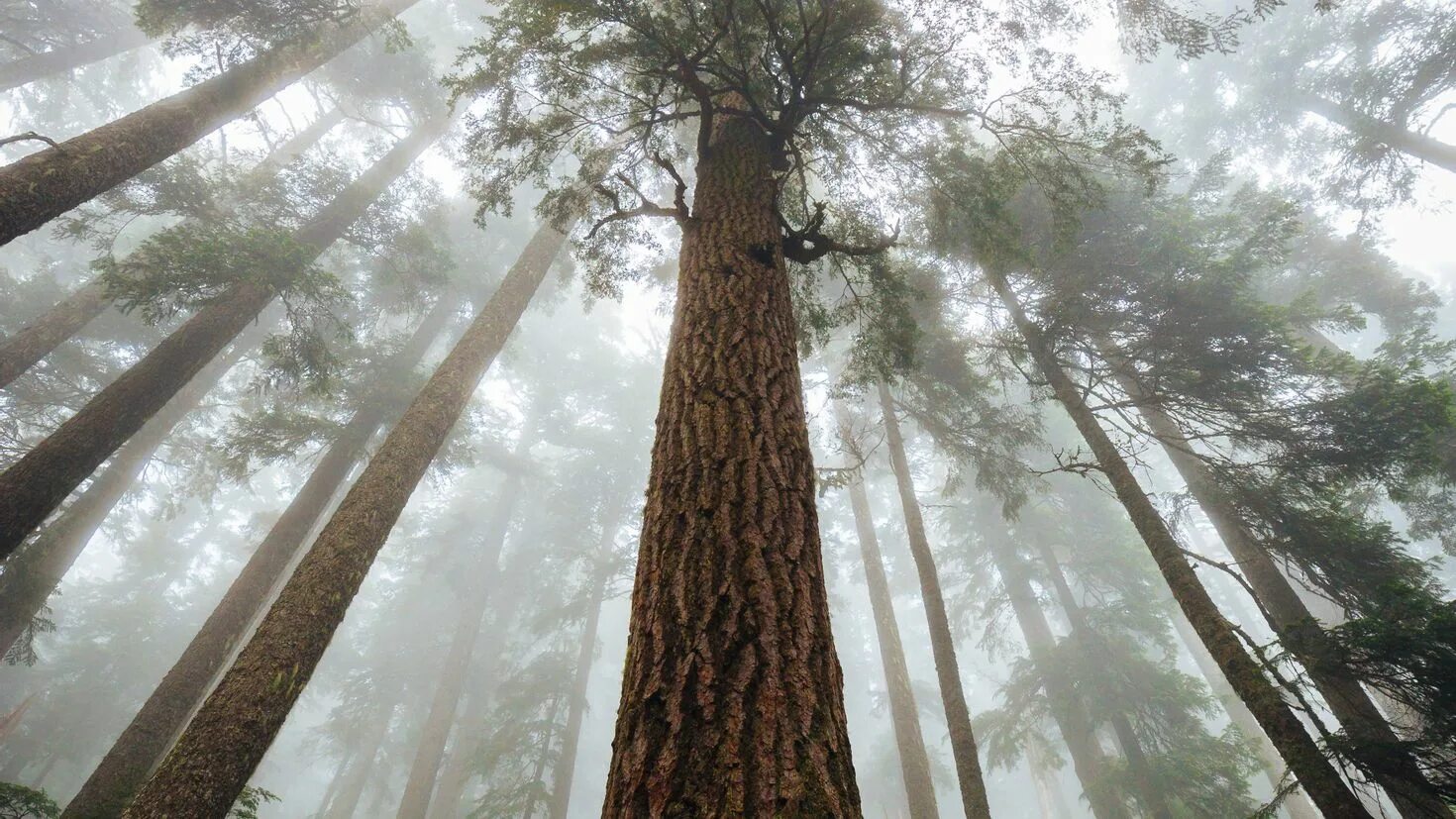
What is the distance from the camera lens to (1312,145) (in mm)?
19656

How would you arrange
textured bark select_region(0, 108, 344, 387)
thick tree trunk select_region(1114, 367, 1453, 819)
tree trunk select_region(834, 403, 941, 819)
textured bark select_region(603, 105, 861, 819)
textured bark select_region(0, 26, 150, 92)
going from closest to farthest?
textured bark select_region(603, 105, 861, 819) → thick tree trunk select_region(1114, 367, 1453, 819) → tree trunk select_region(834, 403, 941, 819) → textured bark select_region(0, 108, 344, 387) → textured bark select_region(0, 26, 150, 92)

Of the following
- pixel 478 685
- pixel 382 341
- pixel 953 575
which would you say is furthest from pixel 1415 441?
pixel 478 685

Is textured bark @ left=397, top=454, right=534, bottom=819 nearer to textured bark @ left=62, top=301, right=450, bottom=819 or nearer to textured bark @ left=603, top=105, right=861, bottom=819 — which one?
textured bark @ left=62, top=301, right=450, bottom=819

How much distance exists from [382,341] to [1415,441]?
17.8 meters

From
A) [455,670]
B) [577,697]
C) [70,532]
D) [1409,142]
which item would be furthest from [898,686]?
[1409,142]

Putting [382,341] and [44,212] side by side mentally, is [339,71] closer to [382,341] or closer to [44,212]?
[382,341]

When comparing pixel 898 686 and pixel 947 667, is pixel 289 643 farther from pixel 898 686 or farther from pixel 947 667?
pixel 898 686

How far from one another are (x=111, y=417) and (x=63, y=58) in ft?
51.3

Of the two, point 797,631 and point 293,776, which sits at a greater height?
point 293,776

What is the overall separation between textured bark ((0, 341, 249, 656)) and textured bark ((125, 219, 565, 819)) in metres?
7.76

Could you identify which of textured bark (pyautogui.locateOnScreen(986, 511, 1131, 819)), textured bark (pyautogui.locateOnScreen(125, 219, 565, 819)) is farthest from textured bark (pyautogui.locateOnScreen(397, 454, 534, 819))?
textured bark (pyautogui.locateOnScreen(986, 511, 1131, 819))

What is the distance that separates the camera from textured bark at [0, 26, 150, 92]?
13164mm

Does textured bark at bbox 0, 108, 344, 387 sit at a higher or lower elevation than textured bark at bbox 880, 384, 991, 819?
higher

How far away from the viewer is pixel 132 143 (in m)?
5.71
